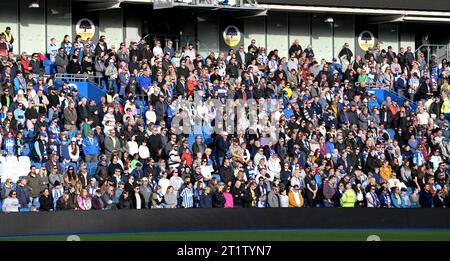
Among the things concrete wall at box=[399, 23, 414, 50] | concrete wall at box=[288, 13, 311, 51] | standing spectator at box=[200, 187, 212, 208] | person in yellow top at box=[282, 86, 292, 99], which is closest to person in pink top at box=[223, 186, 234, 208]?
standing spectator at box=[200, 187, 212, 208]

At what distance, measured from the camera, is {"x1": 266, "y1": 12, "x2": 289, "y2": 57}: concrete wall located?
138 feet

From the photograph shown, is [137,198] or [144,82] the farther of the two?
[144,82]

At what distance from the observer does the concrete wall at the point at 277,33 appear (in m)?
42.0

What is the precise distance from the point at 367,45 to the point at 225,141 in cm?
1310

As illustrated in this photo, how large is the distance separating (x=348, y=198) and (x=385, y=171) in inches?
102

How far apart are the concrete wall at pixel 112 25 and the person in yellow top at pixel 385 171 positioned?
1091cm

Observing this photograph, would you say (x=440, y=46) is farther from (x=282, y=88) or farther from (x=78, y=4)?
(x=78, y=4)

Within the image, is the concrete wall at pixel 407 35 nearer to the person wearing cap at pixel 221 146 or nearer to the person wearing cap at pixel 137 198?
the person wearing cap at pixel 221 146

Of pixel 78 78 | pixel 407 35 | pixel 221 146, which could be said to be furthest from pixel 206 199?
pixel 407 35

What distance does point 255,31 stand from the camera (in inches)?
1646

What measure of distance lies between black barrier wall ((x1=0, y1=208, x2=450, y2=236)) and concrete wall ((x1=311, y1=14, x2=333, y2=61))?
12954mm

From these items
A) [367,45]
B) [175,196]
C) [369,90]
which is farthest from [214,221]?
[367,45]

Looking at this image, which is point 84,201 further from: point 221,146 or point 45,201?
point 221,146

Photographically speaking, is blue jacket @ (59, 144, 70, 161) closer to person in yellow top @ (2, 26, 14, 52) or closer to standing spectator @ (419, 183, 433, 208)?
person in yellow top @ (2, 26, 14, 52)
